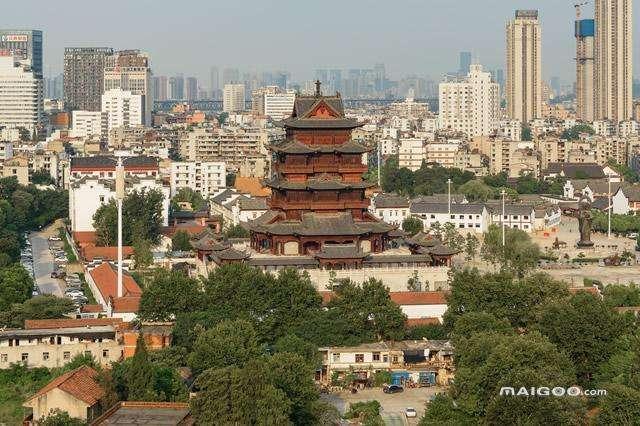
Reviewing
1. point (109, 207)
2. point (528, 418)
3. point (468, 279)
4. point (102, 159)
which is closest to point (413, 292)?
point (468, 279)

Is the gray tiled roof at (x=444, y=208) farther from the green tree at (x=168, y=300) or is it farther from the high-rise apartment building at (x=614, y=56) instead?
the high-rise apartment building at (x=614, y=56)

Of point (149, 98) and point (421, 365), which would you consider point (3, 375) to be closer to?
point (421, 365)

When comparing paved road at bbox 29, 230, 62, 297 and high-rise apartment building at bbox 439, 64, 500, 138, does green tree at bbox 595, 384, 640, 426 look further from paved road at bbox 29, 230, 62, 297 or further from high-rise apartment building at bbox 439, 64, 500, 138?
high-rise apartment building at bbox 439, 64, 500, 138

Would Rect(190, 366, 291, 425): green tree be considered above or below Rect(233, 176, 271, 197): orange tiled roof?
below

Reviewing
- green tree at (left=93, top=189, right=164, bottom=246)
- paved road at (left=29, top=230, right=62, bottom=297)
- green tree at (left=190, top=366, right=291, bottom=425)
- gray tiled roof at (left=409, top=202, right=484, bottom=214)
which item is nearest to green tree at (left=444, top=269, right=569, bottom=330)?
green tree at (left=190, top=366, right=291, bottom=425)

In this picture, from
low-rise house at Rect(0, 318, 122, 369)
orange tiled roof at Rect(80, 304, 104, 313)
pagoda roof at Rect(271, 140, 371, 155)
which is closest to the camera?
low-rise house at Rect(0, 318, 122, 369)

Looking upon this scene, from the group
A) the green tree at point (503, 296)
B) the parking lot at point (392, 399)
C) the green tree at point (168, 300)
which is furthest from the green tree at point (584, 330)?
the green tree at point (168, 300)

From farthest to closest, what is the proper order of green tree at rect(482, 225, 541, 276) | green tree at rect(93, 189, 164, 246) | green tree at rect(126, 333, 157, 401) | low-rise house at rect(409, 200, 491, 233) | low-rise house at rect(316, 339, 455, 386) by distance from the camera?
low-rise house at rect(409, 200, 491, 233), green tree at rect(93, 189, 164, 246), green tree at rect(482, 225, 541, 276), low-rise house at rect(316, 339, 455, 386), green tree at rect(126, 333, 157, 401)
